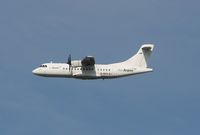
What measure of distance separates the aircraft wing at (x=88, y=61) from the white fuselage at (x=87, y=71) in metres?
0.71

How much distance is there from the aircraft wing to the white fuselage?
0.71m

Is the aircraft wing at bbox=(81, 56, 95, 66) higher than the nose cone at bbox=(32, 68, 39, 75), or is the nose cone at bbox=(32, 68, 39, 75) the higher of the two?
the aircraft wing at bbox=(81, 56, 95, 66)

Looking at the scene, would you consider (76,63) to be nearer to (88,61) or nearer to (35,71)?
(88,61)

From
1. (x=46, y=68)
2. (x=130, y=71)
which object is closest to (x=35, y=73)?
(x=46, y=68)

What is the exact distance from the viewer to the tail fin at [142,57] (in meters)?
109

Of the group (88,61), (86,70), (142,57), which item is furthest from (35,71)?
→ (142,57)

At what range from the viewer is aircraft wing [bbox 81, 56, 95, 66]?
103 m

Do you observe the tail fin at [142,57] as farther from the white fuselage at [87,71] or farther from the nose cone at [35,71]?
the nose cone at [35,71]

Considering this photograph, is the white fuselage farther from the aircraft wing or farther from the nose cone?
the aircraft wing

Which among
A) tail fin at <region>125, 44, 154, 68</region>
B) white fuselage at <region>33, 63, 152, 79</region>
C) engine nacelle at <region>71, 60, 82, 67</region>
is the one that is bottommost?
white fuselage at <region>33, 63, 152, 79</region>

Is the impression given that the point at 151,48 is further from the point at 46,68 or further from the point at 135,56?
the point at 46,68

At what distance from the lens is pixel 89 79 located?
105 meters

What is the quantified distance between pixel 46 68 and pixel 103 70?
9708 mm

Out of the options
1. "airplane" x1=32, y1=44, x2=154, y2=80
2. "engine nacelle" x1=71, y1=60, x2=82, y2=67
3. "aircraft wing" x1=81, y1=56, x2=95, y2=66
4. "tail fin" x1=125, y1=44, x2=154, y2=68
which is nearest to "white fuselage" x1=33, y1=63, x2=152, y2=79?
"airplane" x1=32, y1=44, x2=154, y2=80
